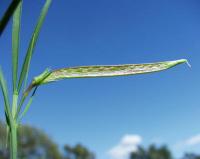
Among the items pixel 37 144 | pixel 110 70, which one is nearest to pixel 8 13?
pixel 110 70

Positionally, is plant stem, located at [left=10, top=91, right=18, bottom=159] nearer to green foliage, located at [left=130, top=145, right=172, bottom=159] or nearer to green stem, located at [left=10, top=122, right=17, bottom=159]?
green stem, located at [left=10, top=122, right=17, bottom=159]

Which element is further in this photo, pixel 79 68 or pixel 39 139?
pixel 39 139

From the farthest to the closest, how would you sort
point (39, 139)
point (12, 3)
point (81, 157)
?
point (81, 157) → point (39, 139) → point (12, 3)

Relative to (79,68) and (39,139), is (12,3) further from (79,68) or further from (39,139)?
(39,139)

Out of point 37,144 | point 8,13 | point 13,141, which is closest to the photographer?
point 8,13

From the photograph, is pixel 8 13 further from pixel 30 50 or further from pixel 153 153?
pixel 153 153

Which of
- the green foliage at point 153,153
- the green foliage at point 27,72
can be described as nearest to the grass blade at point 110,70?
the green foliage at point 27,72

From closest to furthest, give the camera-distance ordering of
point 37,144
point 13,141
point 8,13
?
point 8,13 → point 13,141 → point 37,144

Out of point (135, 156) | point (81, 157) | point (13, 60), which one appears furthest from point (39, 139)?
point (13, 60)
